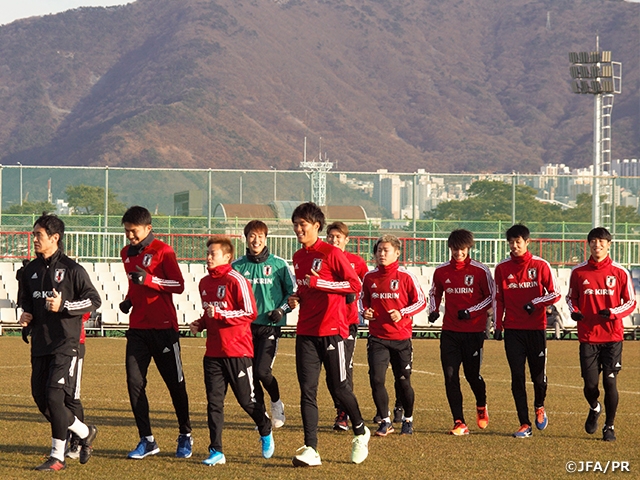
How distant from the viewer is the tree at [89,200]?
1308 inches

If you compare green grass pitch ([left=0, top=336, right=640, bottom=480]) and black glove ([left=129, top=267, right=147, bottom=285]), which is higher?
black glove ([left=129, top=267, right=147, bottom=285])

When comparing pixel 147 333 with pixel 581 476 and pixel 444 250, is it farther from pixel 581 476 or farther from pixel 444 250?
pixel 444 250

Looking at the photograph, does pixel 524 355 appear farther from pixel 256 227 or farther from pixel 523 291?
pixel 256 227

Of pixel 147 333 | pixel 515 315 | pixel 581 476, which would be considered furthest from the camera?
pixel 515 315

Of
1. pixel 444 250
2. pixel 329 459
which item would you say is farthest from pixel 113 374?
pixel 444 250

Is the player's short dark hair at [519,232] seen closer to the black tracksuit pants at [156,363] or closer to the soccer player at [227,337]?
the soccer player at [227,337]

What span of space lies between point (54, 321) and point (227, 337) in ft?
4.87

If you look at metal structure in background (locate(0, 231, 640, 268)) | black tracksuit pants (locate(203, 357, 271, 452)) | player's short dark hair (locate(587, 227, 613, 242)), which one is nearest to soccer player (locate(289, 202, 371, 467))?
black tracksuit pants (locate(203, 357, 271, 452))

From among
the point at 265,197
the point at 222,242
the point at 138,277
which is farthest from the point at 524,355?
the point at 265,197

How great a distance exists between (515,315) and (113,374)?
7627mm

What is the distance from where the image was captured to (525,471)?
9.39 metres

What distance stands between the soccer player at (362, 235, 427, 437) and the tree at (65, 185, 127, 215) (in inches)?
874

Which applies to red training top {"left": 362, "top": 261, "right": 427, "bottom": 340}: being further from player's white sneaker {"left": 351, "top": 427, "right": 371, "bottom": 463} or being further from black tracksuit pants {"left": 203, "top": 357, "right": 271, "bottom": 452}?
black tracksuit pants {"left": 203, "top": 357, "right": 271, "bottom": 452}

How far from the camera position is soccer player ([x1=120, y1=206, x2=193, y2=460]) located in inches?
388
